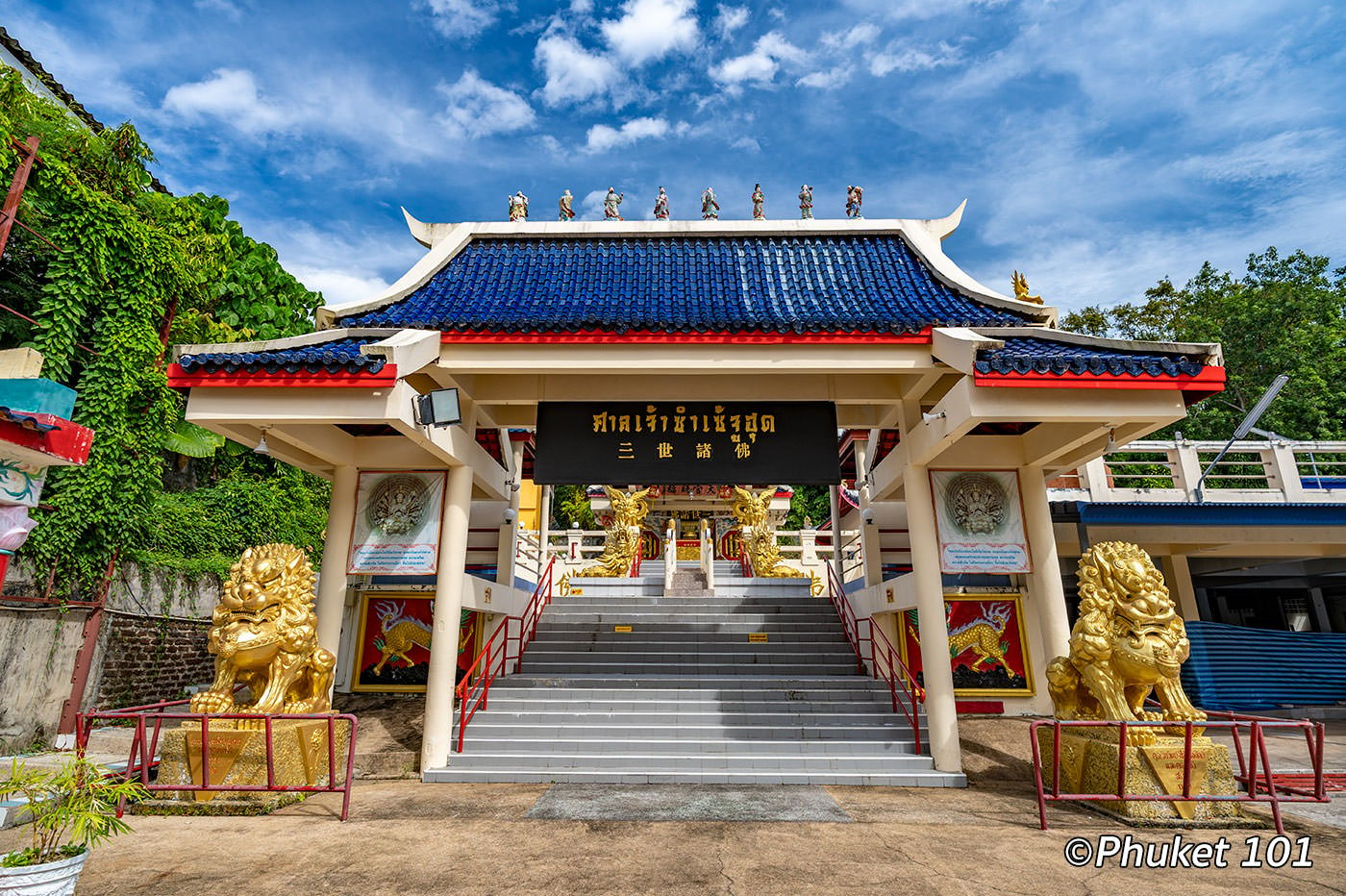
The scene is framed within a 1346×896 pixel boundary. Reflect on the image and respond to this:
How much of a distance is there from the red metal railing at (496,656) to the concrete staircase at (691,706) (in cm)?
16

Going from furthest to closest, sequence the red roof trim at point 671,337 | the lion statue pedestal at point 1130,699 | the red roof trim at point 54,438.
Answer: the red roof trim at point 671,337
the red roof trim at point 54,438
the lion statue pedestal at point 1130,699

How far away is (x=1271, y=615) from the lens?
19.0 m

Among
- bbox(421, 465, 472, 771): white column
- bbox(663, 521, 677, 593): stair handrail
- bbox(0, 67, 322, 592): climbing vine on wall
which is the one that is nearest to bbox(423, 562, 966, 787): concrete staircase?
bbox(421, 465, 472, 771): white column

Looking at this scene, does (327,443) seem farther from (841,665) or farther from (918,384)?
(841,665)

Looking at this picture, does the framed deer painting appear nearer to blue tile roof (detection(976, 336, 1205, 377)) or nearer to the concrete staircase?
the concrete staircase

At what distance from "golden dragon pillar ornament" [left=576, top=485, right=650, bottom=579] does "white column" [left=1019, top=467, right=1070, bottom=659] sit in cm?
1166

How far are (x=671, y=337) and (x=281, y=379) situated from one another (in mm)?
4287

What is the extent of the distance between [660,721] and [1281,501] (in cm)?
1282

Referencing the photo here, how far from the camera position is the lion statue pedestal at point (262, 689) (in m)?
6.04

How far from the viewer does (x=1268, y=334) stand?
25000 mm

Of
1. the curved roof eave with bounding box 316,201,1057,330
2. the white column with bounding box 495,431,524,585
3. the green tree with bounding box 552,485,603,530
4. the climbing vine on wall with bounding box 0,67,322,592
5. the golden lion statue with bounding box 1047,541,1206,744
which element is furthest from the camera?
the green tree with bounding box 552,485,603,530

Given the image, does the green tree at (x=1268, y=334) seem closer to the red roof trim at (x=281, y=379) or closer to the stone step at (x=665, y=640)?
the stone step at (x=665, y=640)

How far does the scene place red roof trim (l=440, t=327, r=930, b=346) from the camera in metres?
7.35

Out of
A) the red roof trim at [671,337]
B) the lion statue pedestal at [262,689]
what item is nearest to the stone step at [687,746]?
the lion statue pedestal at [262,689]
